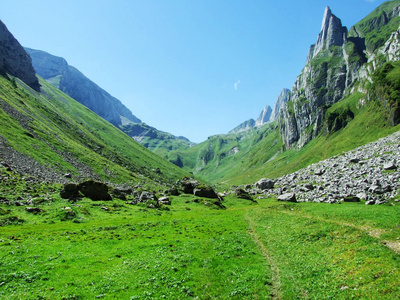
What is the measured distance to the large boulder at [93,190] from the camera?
60.8 metres

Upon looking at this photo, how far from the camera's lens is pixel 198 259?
2691 centimetres

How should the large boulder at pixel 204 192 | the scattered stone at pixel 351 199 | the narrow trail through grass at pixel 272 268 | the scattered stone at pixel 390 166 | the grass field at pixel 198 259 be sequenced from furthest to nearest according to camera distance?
the large boulder at pixel 204 192 → the scattered stone at pixel 390 166 → the scattered stone at pixel 351 199 → the narrow trail through grass at pixel 272 268 → the grass field at pixel 198 259

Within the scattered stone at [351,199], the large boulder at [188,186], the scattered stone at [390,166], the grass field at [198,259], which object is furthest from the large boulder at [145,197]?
the scattered stone at [390,166]

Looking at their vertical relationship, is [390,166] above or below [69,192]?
above

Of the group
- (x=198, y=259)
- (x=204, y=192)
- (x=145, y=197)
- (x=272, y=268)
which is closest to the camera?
(x=272, y=268)

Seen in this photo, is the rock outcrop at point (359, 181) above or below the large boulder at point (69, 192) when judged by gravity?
above

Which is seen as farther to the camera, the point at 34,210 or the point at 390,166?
the point at 390,166

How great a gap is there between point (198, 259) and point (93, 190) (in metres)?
46.4

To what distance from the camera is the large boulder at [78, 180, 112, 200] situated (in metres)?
60.8

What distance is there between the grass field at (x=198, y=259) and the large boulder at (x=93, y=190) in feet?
58.0

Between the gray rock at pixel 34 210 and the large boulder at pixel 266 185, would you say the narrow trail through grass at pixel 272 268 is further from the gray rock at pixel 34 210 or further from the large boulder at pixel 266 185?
the large boulder at pixel 266 185

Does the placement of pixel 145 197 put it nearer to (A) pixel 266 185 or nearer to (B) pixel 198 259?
(B) pixel 198 259

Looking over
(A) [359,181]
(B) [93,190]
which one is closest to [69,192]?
(B) [93,190]

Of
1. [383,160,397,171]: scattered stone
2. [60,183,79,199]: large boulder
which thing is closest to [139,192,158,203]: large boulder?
[60,183,79,199]: large boulder
